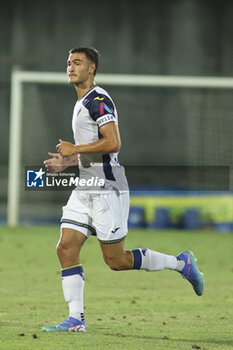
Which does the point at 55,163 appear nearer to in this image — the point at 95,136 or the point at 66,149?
the point at 66,149

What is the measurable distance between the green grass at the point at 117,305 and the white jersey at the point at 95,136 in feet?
3.93

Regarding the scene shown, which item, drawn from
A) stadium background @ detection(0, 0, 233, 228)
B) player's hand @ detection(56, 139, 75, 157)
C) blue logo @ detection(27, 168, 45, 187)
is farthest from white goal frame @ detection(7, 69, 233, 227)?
player's hand @ detection(56, 139, 75, 157)

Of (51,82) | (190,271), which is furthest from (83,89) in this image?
(51,82)

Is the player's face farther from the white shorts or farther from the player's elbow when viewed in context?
the white shorts

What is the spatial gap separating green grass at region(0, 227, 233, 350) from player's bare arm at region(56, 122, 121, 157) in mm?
1396

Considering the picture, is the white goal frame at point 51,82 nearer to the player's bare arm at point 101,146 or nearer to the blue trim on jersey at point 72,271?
the blue trim on jersey at point 72,271

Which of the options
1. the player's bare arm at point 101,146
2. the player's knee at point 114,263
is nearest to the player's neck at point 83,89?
the player's bare arm at point 101,146

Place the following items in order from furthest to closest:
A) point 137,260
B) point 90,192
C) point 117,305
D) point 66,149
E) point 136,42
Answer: point 136,42 < point 117,305 < point 137,260 < point 90,192 < point 66,149

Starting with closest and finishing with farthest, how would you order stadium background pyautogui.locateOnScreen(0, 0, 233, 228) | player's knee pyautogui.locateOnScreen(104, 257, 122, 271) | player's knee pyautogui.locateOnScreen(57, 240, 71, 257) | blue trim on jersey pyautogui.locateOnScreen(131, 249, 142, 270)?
player's knee pyautogui.locateOnScreen(57, 240, 71, 257)
player's knee pyautogui.locateOnScreen(104, 257, 122, 271)
blue trim on jersey pyautogui.locateOnScreen(131, 249, 142, 270)
stadium background pyautogui.locateOnScreen(0, 0, 233, 228)

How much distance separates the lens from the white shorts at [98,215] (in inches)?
257

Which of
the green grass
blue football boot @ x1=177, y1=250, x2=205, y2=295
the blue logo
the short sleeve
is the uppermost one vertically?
the short sleeve

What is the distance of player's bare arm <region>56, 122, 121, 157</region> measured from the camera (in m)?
6.34

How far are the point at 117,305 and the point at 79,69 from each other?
9.48ft

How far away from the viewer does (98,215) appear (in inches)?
258
